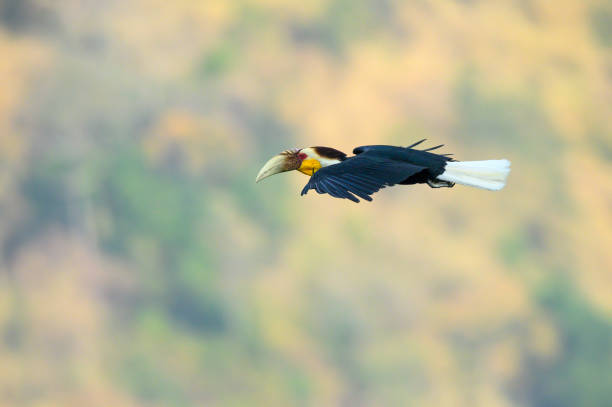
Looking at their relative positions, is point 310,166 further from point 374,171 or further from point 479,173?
point 479,173

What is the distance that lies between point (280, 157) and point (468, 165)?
2.39 metres

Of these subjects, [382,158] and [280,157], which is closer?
[382,158]

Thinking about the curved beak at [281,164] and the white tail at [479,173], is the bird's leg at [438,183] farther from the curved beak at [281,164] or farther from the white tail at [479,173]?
the curved beak at [281,164]

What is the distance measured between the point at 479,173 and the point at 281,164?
8.29ft

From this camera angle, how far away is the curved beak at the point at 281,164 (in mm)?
11359

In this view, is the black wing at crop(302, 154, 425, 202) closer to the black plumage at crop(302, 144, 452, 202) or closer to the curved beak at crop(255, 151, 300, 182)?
the black plumage at crop(302, 144, 452, 202)

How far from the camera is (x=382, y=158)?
1030cm

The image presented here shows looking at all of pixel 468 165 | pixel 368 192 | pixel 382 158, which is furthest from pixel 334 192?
pixel 468 165

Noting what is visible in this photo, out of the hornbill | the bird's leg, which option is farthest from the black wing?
the bird's leg

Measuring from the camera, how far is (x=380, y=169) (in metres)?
9.88

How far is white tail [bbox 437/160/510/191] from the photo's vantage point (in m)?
10.0

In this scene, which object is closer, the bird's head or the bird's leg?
the bird's leg

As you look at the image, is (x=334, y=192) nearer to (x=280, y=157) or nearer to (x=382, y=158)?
(x=382, y=158)

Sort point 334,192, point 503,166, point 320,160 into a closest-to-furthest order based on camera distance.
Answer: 1. point 334,192
2. point 503,166
3. point 320,160
